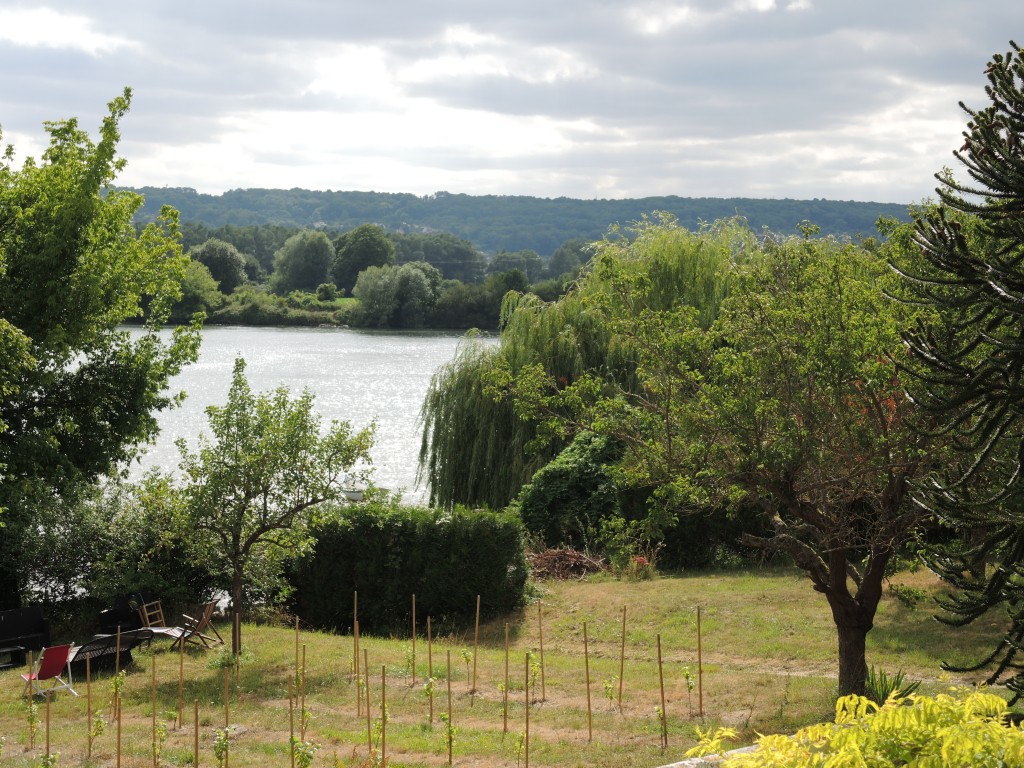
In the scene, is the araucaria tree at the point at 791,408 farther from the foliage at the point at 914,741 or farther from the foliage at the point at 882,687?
the foliage at the point at 914,741

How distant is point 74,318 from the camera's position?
19.4m

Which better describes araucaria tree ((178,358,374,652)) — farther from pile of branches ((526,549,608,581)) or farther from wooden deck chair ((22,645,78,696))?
pile of branches ((526,549,608,581))

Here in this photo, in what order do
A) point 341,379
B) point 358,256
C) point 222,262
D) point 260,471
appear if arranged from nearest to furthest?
point 260,471 < point 341,379 < point 222,262 < point 358,256

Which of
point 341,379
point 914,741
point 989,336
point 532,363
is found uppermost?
point 989,336

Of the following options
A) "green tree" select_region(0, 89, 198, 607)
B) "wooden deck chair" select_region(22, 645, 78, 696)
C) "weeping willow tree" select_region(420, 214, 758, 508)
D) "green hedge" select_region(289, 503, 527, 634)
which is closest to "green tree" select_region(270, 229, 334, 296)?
"weeping willow tree" select_region(420, 214, 758, 508)

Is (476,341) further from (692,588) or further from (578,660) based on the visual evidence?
(578,660)

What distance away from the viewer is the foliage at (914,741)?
3.78 meters

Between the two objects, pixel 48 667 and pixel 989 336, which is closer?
pixel 989 336

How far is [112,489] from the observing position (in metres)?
19.6

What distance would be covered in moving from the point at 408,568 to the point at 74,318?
7571 millimetres

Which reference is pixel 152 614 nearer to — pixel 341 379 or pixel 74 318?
pixel 74 318

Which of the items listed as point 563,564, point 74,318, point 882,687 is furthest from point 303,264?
point 882,687

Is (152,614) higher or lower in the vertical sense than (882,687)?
lower

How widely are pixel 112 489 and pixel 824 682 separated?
1280 cm
